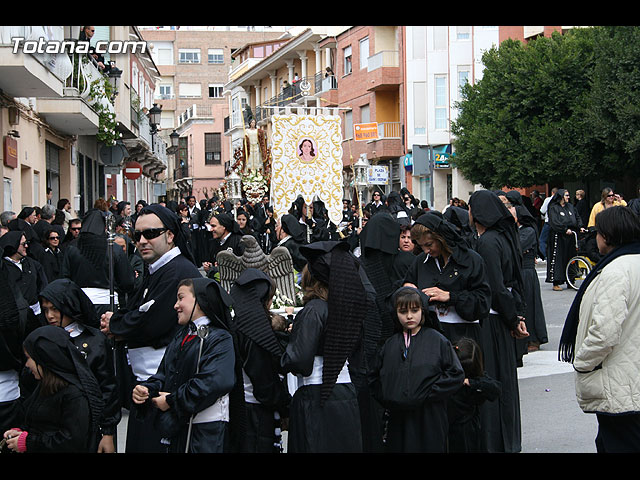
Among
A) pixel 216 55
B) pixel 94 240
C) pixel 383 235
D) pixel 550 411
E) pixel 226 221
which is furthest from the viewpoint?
pixel 216 55

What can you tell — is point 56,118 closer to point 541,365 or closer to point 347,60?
point 541,365

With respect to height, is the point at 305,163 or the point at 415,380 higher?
the point at 305,163

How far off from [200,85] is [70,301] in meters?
79.1

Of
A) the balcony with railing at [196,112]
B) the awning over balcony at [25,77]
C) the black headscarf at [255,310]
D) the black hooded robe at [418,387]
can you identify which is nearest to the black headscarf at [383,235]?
the black hooded robe at [418,387]

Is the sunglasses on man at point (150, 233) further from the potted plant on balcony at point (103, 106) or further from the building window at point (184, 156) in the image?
the building window at point (184, 156)

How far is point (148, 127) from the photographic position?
121ft

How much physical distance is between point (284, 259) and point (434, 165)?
31679mm

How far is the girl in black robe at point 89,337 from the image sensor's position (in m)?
5.42

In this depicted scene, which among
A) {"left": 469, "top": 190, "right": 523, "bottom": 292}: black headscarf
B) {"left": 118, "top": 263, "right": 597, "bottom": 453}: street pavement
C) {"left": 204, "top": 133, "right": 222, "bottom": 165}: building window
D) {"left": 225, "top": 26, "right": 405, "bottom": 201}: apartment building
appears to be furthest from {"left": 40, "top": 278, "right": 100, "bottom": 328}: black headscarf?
{"left": 204, "top": 133, "right": 222, "bottom": 165}: building window

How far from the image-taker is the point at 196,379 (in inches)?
192

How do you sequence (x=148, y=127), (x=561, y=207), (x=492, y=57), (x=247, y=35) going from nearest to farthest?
(x=561, y=207) < (x=492, y=57) < (x=148, y=127) < (x=247, y=35)

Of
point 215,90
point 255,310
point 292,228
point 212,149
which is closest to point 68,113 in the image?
point 292,228

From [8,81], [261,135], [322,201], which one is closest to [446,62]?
[261,135]
